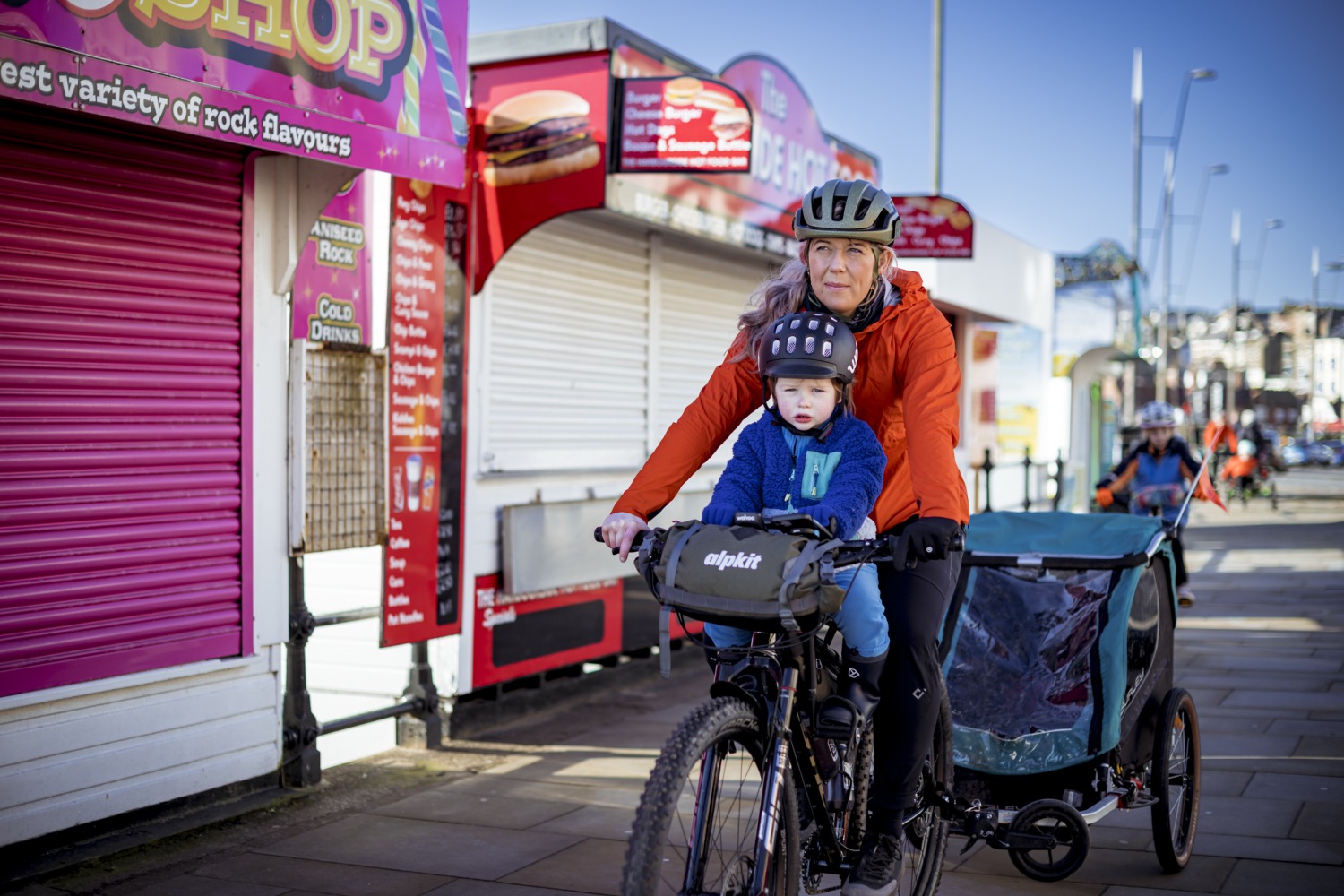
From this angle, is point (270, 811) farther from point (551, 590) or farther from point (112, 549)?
point (551, 590)

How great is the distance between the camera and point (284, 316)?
19.8ft

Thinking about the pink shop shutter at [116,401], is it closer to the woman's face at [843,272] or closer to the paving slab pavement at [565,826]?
the paving slab pavement at [565,826]

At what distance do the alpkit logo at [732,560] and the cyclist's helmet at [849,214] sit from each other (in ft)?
3.87

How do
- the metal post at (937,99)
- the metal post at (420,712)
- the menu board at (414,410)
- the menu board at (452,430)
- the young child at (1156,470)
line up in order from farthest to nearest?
the metal post at (937,99) → the young child at (1156,470) → the menu board at (452,430) → the metal post at (420,712) → the menu board at (414,410)

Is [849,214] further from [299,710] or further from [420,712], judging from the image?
[420,712]

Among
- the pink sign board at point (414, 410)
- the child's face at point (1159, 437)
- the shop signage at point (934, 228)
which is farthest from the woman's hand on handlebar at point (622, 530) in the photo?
the shop signage at point (934, 228)

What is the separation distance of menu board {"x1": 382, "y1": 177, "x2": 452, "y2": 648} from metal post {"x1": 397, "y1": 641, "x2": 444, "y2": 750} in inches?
6.7

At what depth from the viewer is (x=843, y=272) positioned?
3.86 m

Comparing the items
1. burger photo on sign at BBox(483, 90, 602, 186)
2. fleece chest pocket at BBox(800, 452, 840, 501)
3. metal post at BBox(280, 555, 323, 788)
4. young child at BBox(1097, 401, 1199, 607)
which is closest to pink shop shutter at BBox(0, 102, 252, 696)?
metal post at BBox(280, 555, 323, 788)

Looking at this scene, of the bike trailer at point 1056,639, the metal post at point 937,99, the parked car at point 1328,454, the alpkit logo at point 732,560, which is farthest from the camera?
the parked car at point 1328,454

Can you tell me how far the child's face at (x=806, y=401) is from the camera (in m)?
3.44

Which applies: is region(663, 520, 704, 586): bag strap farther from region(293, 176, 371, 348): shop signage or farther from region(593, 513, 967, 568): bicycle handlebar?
region(293, 176, 371, 348): shop signage

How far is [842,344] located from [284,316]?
338 centimetres

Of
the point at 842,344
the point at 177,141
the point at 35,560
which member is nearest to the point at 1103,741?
the point at 842,344
